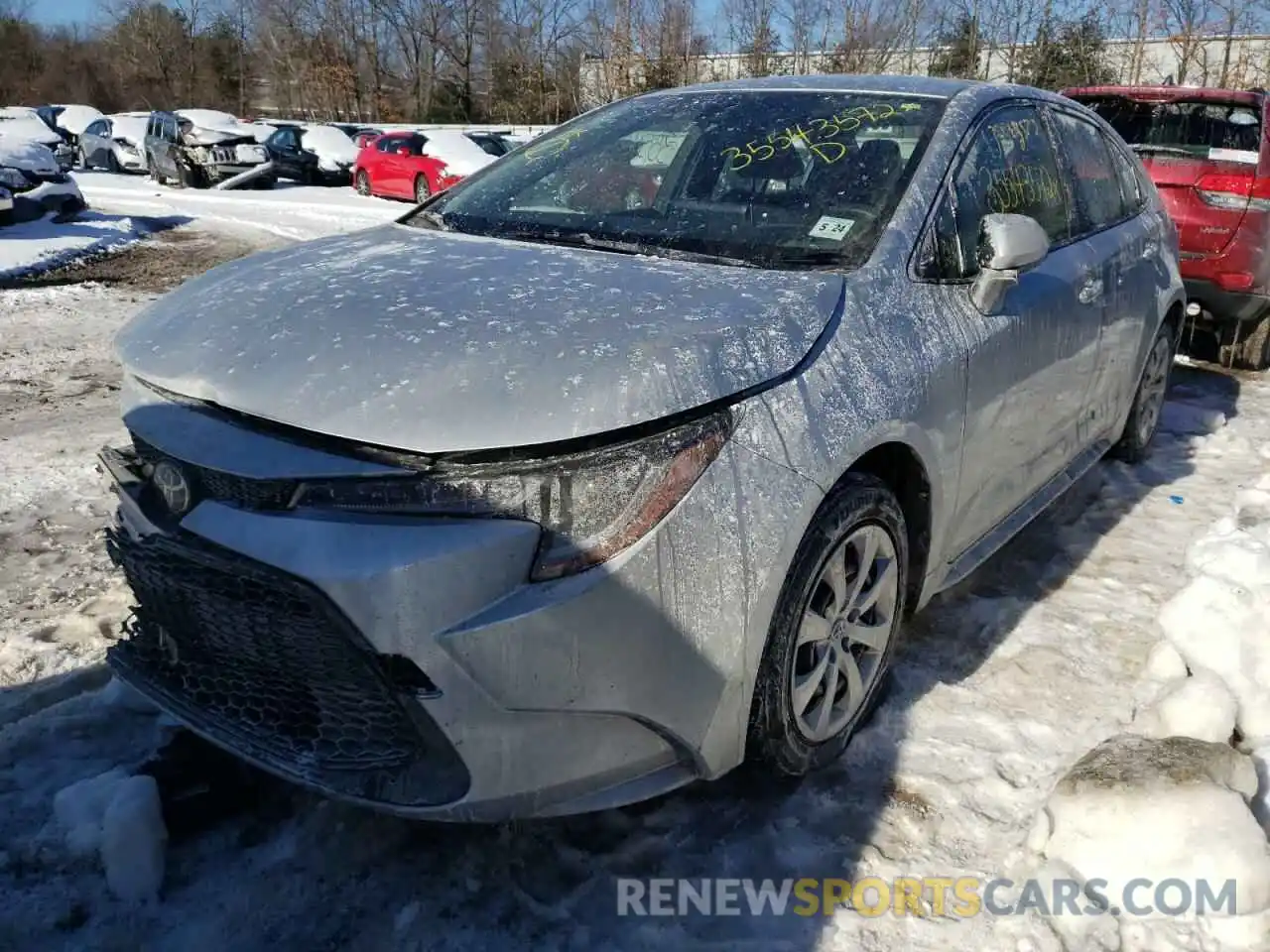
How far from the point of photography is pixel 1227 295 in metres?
6.06

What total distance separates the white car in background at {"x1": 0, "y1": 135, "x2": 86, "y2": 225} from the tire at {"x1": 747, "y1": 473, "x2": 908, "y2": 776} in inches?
519

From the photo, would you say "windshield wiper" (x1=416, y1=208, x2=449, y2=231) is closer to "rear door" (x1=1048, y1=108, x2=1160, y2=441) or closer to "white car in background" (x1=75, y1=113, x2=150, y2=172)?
"rear door" (x1=1048, y1=108, x2=1160, y2=441)

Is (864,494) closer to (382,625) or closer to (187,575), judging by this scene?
(382,625)

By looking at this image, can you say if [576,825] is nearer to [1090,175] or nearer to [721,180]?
[721,180]

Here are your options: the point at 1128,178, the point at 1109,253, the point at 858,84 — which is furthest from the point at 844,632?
the point at 1128,178

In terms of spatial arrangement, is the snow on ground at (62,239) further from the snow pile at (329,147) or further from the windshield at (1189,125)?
the windshield at (1189,125)

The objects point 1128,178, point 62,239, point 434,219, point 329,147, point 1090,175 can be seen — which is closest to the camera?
point 434,219

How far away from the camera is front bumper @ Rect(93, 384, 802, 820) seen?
1.80 m

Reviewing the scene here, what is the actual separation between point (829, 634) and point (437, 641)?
1.07 metres

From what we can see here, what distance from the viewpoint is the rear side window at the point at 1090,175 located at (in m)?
3.83

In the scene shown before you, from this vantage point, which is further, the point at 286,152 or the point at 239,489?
the point at 286,152

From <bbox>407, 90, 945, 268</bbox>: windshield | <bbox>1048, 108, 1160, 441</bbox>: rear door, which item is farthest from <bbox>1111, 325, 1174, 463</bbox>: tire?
<bbox>407, 90, 945, 268</bbox>: windshield

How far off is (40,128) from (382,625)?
1127 inches

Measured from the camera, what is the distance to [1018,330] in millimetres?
3029
